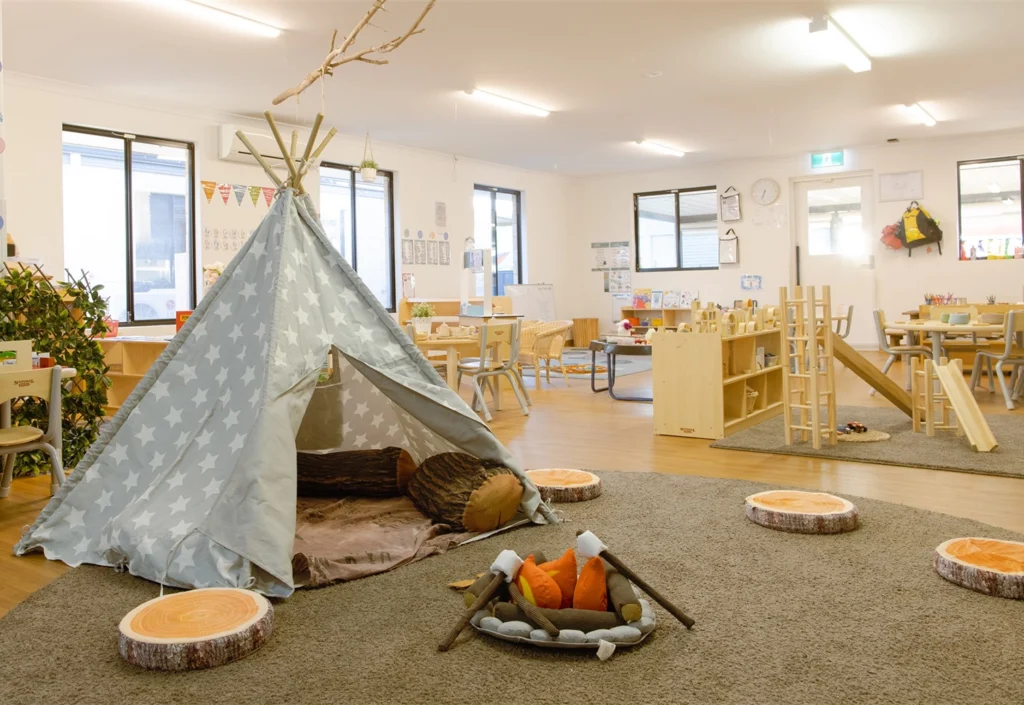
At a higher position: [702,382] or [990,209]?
[990,209]

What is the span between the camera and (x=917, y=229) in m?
12.0

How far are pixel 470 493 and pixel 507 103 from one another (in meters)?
6.51

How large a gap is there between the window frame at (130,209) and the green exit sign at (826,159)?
895 centimetres

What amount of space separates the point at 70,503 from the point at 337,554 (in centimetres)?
116

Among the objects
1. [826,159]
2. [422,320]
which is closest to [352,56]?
[422,320]

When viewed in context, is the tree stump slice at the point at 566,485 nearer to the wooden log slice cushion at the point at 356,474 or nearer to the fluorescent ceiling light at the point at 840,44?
the wooden log slice cushion at the point at 356,474

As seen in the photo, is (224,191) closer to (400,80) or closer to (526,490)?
(400,80)

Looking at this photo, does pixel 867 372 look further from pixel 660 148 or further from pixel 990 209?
pixel 990 209

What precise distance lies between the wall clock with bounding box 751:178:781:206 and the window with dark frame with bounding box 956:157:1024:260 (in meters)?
2.57

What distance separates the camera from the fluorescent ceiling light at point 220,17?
5.98 meters

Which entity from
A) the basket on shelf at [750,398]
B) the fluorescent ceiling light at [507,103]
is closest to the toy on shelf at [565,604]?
the basket on shelf at [750,398]

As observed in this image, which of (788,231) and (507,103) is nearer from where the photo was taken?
(507,103)

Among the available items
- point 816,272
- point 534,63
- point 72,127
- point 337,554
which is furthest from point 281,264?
point 816,272

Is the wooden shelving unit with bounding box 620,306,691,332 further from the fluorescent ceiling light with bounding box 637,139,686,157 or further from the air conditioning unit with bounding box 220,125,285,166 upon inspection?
the air conditioning unit with bounding box 220,125,285,166
